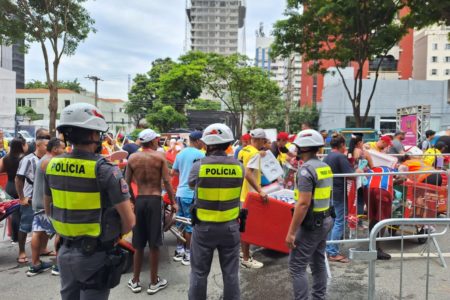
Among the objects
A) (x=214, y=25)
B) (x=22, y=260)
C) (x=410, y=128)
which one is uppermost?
(x=214, y=25)

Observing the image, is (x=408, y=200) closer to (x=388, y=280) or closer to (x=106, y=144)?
(x=388, y=280)

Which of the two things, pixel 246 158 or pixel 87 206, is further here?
pixel 246 158

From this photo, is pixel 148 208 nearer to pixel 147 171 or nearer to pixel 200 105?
pixel 147 171

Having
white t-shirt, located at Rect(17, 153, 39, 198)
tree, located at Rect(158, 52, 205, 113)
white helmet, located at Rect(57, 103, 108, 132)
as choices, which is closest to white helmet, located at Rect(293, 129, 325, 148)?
white helmet, located at Rect(57, 103, 108, 132)

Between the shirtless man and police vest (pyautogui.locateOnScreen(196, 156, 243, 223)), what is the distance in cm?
107

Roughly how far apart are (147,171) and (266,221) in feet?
5.46

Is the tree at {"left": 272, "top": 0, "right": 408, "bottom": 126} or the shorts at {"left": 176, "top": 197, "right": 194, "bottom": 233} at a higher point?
the tree at {"left": 272, "top": 0, "right": 408, "bottom": 126}

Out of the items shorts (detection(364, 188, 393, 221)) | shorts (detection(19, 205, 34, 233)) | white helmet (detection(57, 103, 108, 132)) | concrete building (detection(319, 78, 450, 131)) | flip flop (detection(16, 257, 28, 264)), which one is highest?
concrete building (detection(319, 78, 450, 131))

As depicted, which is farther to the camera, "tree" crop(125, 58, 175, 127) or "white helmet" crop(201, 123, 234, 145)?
"tree" crop(125, 58, 175, 127)

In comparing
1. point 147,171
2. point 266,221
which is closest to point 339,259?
point 266,221

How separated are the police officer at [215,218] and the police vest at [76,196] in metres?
1.07

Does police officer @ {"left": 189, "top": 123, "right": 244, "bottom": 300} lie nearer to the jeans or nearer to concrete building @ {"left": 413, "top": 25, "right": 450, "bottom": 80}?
the jeans

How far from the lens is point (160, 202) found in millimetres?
4320

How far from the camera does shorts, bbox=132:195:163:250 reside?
421cm
